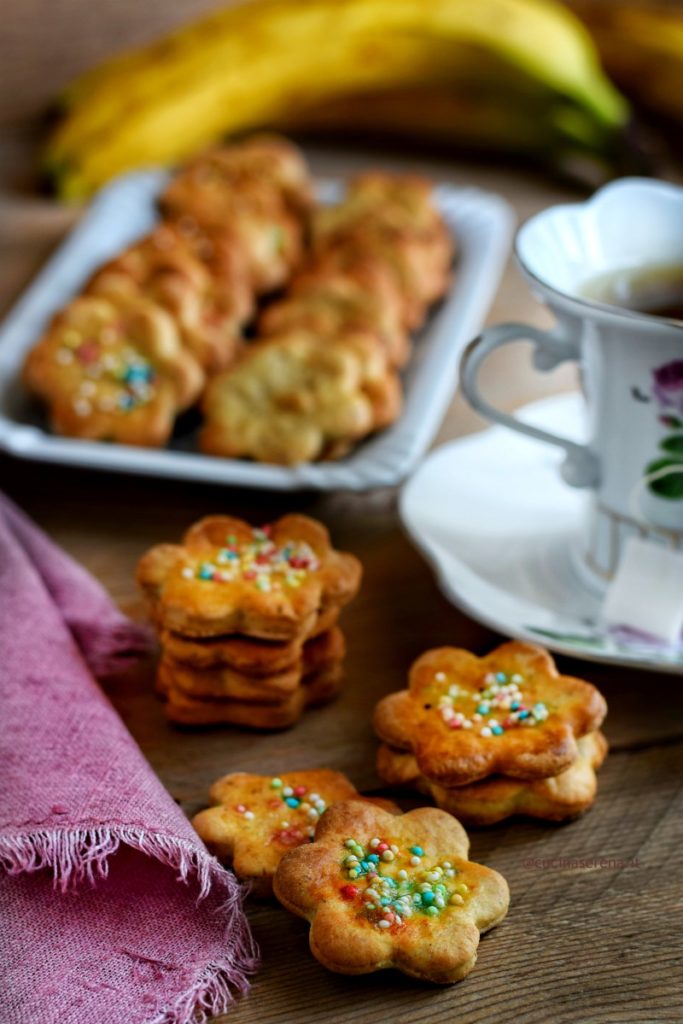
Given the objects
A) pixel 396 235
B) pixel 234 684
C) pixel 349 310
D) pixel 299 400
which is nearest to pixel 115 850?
pixel 234 684

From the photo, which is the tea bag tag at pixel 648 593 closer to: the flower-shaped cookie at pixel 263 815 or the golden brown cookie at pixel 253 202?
the flower-shaped cookie at pixel 263 815

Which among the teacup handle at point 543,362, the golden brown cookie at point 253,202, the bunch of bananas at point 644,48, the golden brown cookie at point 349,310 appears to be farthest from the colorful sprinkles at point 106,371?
the bunch of bananas at point 644,48

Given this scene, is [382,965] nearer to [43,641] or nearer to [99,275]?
[43,641]

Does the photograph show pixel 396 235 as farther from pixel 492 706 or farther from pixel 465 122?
pixel 492 706

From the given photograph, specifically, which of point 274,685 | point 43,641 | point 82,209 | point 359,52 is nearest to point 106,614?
point 43,641

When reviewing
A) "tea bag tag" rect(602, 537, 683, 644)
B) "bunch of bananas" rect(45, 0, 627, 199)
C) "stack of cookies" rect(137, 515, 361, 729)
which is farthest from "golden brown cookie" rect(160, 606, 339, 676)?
"bunch of bananas" rect(45, 0, 627, 199)

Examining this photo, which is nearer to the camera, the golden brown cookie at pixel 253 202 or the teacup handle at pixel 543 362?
the teacup handle at pixel 543 362

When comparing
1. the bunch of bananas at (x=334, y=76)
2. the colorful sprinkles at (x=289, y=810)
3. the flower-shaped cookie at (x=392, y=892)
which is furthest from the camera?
the bunch of bananas at (x=334, y=76)
